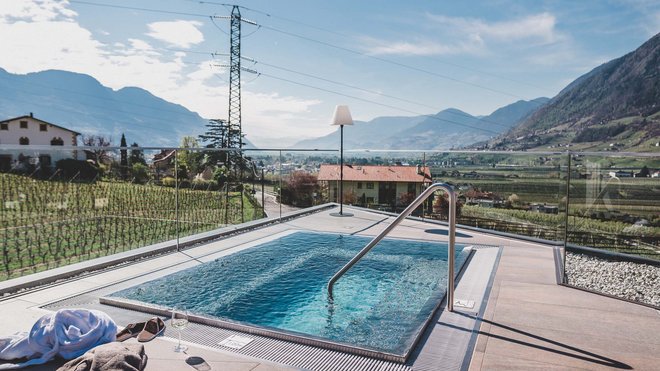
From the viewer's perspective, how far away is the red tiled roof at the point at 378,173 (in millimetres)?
6734

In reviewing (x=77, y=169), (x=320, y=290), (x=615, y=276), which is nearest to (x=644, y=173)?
(x=615, y=276)

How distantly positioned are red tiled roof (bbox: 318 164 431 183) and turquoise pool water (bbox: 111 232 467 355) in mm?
1596

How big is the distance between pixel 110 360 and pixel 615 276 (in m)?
5.45

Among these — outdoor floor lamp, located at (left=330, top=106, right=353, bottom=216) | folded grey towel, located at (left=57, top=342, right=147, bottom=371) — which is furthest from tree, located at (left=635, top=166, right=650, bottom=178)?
folded grey towel, located at (left=57, top=342, right=147, bottom=371)

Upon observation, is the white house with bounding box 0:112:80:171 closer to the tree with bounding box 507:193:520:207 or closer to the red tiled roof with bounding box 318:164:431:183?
the red tiled roof with bounding box 318:164:431:183

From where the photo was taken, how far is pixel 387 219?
23.6 feet

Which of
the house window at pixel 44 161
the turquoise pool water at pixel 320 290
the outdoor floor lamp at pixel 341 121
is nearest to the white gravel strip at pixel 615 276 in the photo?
the turquoise pool water at pixel 320 290

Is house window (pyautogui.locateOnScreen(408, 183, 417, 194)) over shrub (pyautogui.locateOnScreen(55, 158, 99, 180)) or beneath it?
beneath

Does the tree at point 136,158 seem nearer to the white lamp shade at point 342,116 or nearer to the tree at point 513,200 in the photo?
the white lamp shade at point 342,116

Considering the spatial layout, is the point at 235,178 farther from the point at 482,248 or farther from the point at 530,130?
the point at 530,130

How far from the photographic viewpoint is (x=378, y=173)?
7438mm

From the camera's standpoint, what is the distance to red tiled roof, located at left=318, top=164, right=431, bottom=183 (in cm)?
673

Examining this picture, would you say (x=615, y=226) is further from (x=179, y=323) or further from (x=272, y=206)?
(x=179, y=323)

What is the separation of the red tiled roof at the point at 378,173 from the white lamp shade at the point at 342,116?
2.75 ft
